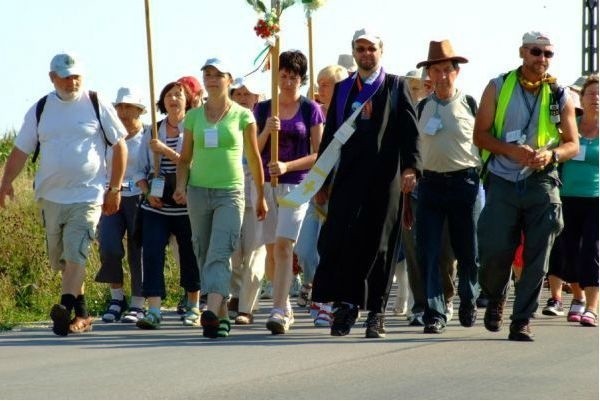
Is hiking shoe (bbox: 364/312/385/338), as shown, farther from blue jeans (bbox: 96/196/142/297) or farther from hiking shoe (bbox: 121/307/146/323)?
blue jeans (bbox: 96/196/142/297)

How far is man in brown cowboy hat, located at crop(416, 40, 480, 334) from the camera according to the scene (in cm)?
1344

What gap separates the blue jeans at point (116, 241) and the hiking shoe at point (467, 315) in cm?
287

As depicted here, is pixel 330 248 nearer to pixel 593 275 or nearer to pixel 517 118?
pixel 517 118

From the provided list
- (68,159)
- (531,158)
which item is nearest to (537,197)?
(531,158)

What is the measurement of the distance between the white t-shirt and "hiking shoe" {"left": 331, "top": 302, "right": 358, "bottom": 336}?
2094 millimetres

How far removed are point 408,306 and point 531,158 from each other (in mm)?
3210

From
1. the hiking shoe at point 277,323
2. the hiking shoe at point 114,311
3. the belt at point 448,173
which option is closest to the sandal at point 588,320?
the belt at point 448,173

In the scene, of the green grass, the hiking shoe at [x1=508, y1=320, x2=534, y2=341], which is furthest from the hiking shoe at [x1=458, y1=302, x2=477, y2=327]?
the green grass

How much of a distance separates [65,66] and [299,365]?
351cm

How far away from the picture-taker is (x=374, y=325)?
41.2 feet

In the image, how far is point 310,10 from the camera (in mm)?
14227

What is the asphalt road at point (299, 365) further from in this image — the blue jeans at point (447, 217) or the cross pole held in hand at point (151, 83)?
the cross pole held in hand at point (151, 83)

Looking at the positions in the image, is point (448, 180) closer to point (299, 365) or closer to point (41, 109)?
point (41, 109)

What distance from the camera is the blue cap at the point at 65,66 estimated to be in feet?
42.5
